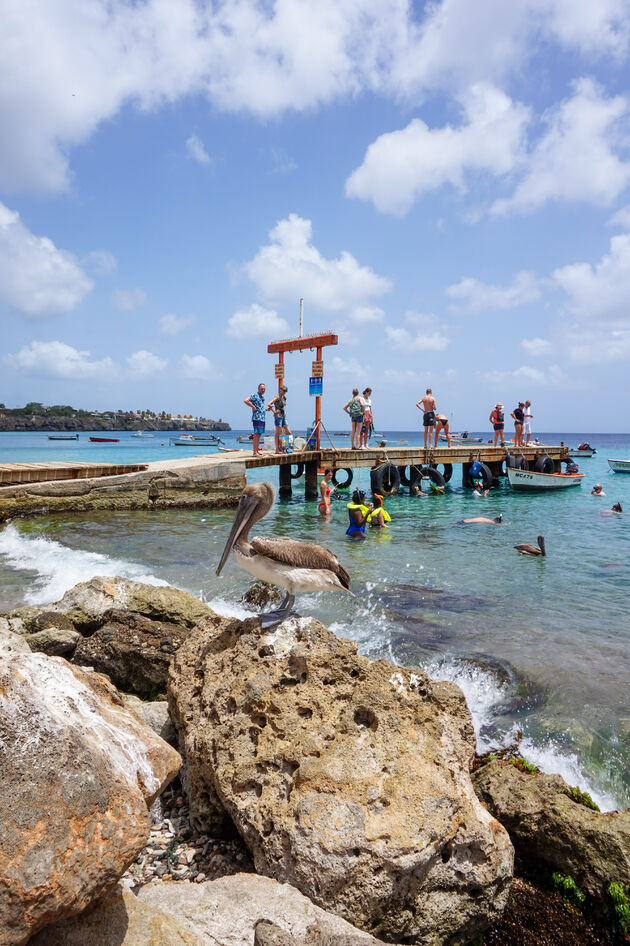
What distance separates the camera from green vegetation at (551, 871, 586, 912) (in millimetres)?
2963

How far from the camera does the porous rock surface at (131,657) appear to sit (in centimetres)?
487

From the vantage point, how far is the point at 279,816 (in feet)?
8.77

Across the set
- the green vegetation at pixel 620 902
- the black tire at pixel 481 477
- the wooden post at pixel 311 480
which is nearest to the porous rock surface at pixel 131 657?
the green vegetation at pixel 620 902

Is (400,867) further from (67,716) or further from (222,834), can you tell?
(67,716)

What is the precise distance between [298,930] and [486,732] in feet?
10.4

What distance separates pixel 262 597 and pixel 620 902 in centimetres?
546

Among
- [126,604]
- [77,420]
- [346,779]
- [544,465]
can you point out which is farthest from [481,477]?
[77,420]

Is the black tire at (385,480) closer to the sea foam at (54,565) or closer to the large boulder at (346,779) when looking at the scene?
the sea foam at (54,565)

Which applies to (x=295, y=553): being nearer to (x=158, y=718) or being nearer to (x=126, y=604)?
(x=158, y=718)

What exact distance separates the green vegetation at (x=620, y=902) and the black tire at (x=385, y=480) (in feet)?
59.5

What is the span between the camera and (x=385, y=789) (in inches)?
107

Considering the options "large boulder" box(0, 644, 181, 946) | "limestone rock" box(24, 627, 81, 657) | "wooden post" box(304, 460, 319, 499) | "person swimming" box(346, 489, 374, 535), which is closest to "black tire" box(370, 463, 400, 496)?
"wooden post" box(304, 460, 319, 499)

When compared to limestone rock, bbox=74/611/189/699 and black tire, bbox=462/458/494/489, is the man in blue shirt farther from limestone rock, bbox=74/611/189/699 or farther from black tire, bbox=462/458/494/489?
limestone rock, bbox=74/611/189/699

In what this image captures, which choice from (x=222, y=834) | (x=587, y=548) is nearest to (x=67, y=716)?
(x=222, y=834)
